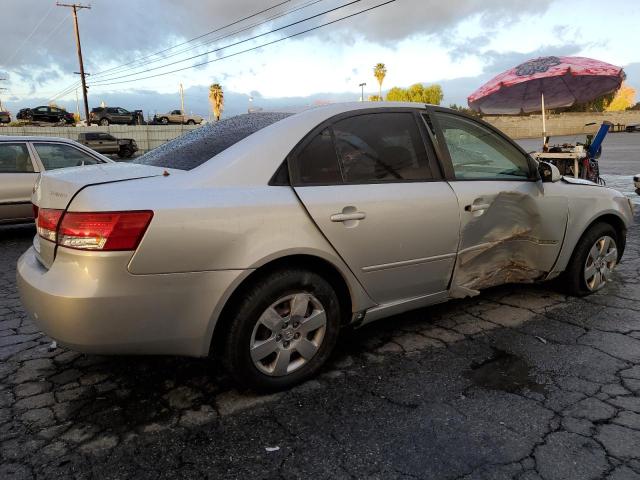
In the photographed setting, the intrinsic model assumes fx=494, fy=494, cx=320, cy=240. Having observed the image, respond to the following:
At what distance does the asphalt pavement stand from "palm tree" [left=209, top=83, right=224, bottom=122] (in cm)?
6333

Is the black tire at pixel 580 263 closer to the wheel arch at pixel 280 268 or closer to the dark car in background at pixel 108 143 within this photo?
the wheel arch at pixel 280 268

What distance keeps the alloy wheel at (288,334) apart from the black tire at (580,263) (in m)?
2.37

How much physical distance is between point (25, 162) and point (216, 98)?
60333 mm

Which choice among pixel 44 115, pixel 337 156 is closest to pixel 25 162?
pixel 337 156

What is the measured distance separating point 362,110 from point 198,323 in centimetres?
158

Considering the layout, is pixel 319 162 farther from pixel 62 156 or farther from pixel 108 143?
pixel 108 143

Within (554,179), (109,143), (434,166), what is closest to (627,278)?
(554,179)

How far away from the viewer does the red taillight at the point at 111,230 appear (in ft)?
7.09

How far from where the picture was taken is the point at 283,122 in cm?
278

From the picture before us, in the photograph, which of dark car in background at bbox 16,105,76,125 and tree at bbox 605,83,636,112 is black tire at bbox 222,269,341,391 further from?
tree at bbox 605,83,636,112

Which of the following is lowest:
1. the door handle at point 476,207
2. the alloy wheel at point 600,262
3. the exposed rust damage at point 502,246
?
the alloy wheel at point 600,262

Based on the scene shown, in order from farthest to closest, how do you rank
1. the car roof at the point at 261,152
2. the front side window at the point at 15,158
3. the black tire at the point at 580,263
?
the front side window at the point at 15,158, the black tire at the point at 580,263, the car roof at the point at 261,152

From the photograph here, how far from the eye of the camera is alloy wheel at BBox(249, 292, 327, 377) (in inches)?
99.7

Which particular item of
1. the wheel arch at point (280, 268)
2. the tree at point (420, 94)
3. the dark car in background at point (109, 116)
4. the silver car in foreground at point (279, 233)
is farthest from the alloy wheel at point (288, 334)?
the tree at point (420, 94)
